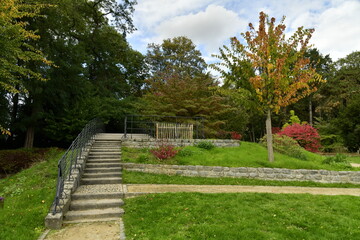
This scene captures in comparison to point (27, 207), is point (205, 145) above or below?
above

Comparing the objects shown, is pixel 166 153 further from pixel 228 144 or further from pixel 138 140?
pixel 228 144

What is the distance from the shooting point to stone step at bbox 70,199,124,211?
5551mm

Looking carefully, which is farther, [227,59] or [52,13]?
[52,13]

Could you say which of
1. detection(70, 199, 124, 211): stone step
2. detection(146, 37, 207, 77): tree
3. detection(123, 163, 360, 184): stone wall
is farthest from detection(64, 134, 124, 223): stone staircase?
detection(146, 37, 207, 77): tree

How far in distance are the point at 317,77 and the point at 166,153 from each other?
7.07 metres

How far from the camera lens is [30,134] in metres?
14.5

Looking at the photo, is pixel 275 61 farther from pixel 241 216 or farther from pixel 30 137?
pixel 30 137

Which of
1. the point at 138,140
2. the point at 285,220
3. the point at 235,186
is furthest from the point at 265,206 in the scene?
the point at 138,140

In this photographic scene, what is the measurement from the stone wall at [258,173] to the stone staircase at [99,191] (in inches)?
44.4

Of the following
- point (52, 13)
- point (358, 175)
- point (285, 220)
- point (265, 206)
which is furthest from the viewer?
point (52, 13)

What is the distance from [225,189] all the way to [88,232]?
14.2 feet

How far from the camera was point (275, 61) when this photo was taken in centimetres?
916

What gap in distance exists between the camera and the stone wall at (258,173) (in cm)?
867

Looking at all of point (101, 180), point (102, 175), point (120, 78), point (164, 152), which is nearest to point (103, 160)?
point (102, 175)
